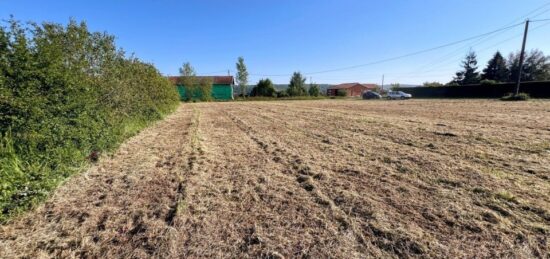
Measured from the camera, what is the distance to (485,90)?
90.1 ft

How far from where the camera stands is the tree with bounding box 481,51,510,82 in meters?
46.6

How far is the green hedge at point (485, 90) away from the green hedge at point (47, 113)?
1276 inches

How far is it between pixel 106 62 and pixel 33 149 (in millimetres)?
3737

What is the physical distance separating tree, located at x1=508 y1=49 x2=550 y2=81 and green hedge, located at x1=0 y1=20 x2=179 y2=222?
2389 inches

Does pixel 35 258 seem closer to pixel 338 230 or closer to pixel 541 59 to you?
pixel 338 230

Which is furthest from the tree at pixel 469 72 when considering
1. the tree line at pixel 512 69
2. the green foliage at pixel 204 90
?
the green foliage at pixel 204 90

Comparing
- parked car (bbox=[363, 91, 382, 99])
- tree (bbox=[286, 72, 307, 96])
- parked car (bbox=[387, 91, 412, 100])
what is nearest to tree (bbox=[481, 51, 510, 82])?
parked car (bbox=[387, 91, 412, 100])

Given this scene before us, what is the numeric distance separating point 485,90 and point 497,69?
29065 millimetres

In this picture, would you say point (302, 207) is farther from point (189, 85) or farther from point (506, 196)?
point (189, 85)

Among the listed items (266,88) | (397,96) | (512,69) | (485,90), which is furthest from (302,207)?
(512,69)

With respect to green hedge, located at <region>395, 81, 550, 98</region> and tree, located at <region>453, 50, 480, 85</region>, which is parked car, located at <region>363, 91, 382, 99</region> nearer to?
green hedge, located at <region>395, 81, 550, 98</region>

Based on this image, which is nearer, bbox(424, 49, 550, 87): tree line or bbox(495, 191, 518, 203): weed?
bbox(495, 191, 518, 203): weed

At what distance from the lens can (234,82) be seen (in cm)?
4347

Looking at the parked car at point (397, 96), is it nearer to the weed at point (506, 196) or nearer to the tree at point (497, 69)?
the tree at point (497, 69)
